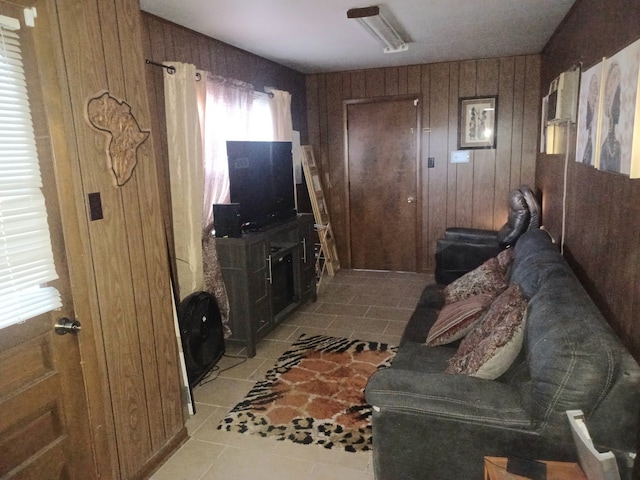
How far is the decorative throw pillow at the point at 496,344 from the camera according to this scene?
185 centimetres

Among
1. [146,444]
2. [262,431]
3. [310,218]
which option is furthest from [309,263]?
[146,444]

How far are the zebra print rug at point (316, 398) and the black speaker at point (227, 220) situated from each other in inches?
39.5

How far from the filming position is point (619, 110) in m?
1.80

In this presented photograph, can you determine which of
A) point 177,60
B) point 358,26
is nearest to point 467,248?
point 358,26

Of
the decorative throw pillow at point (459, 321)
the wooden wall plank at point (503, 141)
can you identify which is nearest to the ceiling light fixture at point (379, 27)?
the wooden wall plank at point (503, 141)

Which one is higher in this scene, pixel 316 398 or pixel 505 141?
pixel 505 141

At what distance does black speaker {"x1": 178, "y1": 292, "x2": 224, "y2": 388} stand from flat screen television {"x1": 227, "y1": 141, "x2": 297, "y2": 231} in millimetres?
750

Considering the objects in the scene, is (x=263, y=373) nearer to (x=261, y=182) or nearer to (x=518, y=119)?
(x=261, y=182)

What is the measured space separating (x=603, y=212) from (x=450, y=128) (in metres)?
3.19

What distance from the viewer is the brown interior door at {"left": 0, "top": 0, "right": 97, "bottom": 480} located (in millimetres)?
1610

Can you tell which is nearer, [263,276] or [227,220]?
[227,220]

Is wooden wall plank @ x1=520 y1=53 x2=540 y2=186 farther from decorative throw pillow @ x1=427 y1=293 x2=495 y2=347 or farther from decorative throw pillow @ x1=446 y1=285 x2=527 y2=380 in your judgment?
decorative throw pillow @ x1=446 y1=285 x2=527 y2=380

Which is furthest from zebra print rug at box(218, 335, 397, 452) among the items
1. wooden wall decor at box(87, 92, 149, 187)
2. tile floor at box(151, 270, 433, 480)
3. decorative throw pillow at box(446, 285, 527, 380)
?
wooden wall decor at box(87, 92, 149, 187)

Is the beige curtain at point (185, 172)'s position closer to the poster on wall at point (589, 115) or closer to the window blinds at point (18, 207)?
the window blinds at point (18, 207)
